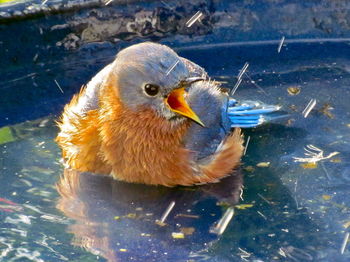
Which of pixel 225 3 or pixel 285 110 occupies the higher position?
pixel 225 3

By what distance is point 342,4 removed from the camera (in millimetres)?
8312

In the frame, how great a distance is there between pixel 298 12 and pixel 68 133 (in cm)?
310

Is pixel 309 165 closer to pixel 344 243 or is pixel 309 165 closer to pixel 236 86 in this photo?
pixel 344 243

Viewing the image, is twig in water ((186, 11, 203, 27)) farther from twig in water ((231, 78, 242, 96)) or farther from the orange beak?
the orange beak

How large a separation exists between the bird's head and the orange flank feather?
64mm

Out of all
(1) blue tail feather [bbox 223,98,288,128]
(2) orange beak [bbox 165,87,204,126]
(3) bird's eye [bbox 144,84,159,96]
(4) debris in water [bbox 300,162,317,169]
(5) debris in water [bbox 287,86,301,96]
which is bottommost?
(5) debris in water [bbox 287,86,301,96]

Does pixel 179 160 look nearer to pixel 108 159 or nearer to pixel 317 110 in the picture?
pixel 108 159

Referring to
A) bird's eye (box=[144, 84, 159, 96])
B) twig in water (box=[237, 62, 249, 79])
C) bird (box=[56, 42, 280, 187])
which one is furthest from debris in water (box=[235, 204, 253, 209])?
twig in water (box=[237, 62, 249, 79])

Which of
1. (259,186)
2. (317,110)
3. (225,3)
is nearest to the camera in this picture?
(259,186)

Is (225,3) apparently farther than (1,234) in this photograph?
Yes

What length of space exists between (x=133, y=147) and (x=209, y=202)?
2.23 ft

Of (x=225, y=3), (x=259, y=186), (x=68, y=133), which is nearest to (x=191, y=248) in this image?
(x=259, y=186)

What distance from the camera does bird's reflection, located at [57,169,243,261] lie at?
5.04 m

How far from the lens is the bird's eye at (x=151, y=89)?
5879mm
